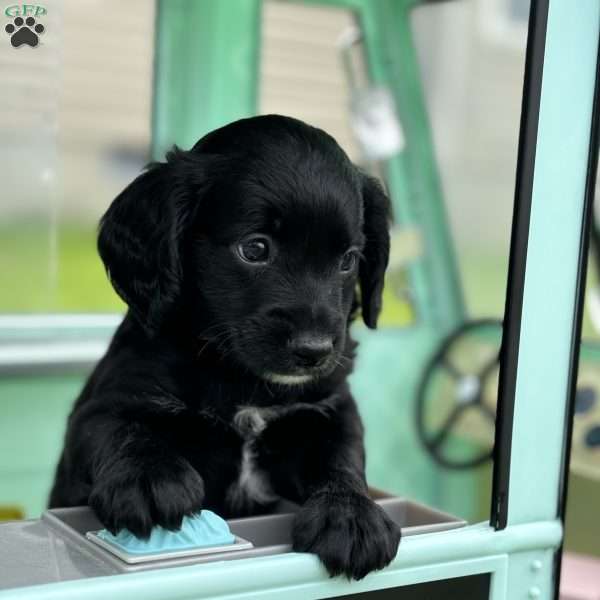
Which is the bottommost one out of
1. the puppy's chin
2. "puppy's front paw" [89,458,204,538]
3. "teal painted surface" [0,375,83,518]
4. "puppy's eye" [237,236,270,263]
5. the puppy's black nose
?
"teal painted surface" [0,375,83,518]

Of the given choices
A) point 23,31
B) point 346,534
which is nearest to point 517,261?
point 346,534

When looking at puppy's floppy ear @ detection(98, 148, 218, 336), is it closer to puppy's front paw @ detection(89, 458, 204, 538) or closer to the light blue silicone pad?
puppy's front paw @ detection(89, 458, 204, 538)

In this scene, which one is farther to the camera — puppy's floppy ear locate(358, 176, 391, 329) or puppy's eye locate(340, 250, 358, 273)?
puppy's floppy ear locate(358, 176, 391, 329)

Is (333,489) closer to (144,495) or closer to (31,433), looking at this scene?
(144,495)

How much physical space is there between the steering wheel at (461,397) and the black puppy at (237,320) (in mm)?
2149

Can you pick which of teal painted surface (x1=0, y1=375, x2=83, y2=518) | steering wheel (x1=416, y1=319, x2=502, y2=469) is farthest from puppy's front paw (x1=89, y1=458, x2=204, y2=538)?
steering wheel (x1=416, y1=319, x2=502, y2=469)

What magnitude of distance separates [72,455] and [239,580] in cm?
51

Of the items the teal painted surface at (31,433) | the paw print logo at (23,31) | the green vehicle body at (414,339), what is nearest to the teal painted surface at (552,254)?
the green vehicle body at (414,339)

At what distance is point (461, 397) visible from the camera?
3.79 m

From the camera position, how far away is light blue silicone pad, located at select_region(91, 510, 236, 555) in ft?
3.76

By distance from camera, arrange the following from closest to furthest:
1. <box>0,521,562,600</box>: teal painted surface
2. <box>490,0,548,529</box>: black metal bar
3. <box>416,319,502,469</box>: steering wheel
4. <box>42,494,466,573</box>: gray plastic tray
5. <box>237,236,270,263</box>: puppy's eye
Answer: <box>0,521,562,600</box>: teal painted surface, <box>42,494,466,573</box>: gray plastic tray, <box>490,0,548,529</box>: black metal bar, <box>237,236,270,263</box>: puppy's eye, <box>416,319,502,469</box>: steering wheel

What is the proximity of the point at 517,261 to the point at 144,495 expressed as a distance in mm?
572

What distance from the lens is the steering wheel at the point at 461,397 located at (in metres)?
3.70

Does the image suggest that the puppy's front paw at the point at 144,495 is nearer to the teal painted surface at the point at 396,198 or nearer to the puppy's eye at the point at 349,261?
the puppy's eye at the point at 349,261
